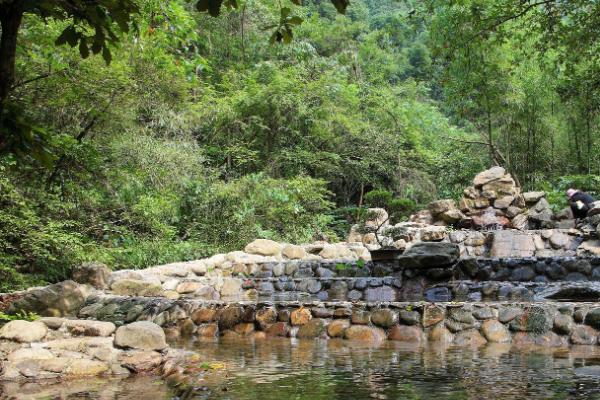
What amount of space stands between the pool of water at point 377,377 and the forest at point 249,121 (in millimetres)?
1437

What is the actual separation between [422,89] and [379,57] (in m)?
2.36

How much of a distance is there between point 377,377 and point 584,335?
2.49 m

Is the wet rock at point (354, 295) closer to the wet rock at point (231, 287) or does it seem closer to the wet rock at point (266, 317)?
the wet rock at point (231, 287)

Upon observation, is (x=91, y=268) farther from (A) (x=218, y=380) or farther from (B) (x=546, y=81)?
(B) (x=546, y=81)

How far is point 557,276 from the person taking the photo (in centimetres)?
909

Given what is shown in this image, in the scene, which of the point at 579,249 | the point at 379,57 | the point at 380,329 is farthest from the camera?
the point at 379,57

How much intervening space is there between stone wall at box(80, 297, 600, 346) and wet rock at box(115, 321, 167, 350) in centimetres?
170

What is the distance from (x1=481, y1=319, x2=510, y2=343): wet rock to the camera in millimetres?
5723

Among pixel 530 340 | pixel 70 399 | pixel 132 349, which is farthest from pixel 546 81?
pixel 70 399

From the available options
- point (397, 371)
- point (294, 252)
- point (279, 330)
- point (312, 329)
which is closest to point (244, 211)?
point (294, 252)

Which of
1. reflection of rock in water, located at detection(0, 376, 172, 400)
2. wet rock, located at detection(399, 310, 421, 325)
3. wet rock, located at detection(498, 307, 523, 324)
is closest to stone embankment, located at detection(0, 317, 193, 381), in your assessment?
reflection of rock in water, located at detection(0, 376, 172, 400)

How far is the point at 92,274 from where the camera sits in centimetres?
873

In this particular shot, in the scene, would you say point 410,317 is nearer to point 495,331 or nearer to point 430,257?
point 495,331

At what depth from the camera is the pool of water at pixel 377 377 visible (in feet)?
11.6
